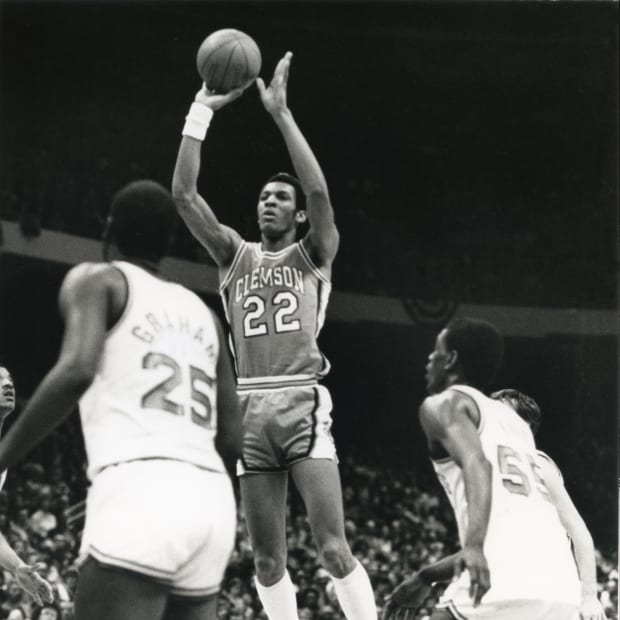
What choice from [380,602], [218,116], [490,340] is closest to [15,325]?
[218,116]

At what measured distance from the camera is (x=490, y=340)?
16.4 ft

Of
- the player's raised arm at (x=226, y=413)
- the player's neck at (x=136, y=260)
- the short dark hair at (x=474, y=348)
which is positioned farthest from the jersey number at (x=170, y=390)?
the short dark hair at (x=474, y=348)

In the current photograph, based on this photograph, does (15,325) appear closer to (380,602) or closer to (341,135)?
(341,135)

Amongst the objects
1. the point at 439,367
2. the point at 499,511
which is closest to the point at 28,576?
the point at 439,367

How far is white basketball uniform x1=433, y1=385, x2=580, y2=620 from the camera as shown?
4.43 m

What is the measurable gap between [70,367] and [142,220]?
50cm

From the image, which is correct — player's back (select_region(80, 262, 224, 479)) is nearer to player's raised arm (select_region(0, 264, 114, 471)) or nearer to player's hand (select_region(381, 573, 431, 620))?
player's raised arm (select_region(0, 264, 114, 471))

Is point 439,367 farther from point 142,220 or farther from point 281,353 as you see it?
point 142,220

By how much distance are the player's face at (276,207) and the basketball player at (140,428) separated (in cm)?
300

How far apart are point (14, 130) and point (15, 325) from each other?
2725mm

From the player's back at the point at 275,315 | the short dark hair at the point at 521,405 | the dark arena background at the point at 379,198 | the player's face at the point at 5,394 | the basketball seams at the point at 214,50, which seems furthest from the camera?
the dark arena background at the point at 379,198

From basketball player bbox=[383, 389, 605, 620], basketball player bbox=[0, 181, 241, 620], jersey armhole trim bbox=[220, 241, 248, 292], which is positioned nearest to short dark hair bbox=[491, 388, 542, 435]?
basketball player bbox=[383, 389, 605, 620]

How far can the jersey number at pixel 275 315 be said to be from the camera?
20.1ft

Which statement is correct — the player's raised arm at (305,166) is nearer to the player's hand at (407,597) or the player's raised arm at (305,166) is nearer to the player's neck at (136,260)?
the player's hand at (407,597)
